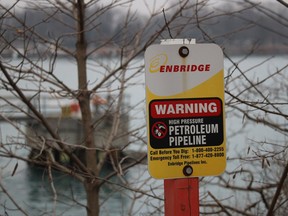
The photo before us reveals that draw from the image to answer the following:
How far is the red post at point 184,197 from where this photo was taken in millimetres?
2342

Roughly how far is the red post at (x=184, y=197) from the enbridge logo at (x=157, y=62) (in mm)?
441

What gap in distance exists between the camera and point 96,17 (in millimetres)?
5566

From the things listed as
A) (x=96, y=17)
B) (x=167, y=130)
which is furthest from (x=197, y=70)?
(x=96, y=17)

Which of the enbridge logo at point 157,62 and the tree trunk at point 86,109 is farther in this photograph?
the tree trunk at point 86,109

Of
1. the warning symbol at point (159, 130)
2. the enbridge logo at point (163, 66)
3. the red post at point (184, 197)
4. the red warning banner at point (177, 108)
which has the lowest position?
the red post at point (184, 197)

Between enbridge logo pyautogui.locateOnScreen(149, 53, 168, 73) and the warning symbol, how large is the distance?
0.21 m

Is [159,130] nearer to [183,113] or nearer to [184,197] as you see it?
[183,113]

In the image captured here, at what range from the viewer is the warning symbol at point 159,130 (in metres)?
2.33

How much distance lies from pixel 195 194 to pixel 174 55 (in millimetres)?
553

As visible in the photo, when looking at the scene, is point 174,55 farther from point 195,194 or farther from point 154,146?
point 195,194

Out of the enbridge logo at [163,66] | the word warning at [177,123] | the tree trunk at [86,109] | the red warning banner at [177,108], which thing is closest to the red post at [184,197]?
the word warning at [177,123]

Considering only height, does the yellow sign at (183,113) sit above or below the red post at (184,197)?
above

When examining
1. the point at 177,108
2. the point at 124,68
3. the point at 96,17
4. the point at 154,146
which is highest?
the point at 96,17

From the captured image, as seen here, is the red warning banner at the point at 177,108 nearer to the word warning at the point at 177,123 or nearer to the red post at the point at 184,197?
the word warning at the point at 177,123
